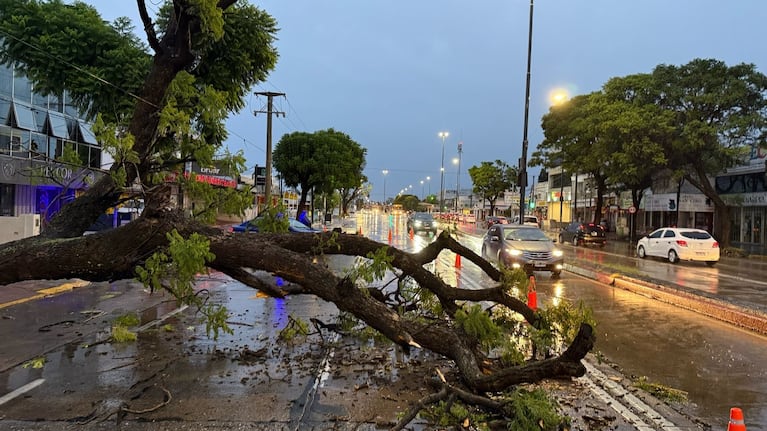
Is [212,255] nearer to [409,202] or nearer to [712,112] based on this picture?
[712,112]

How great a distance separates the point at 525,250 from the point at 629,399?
1018 cm

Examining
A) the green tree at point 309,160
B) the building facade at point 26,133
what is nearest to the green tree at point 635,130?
the green tree at point 309,160

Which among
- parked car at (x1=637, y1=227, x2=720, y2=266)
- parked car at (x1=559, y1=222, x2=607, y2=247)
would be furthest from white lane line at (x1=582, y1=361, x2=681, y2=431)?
parked car at (x1=559, y1=222, x2=607, y2=247)

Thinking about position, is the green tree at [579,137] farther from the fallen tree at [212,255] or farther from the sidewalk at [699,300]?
the fallen tree at [212,255]

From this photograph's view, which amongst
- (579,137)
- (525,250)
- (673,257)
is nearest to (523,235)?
(525,250)

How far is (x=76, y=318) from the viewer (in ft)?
30.5

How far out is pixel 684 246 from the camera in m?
22.0

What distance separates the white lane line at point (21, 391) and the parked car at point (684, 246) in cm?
2266

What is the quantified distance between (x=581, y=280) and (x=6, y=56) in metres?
15.0

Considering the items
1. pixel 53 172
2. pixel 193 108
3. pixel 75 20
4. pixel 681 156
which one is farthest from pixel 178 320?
pixel 681 156

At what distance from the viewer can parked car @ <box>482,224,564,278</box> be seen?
15391 millimetres

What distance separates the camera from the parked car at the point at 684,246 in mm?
21406

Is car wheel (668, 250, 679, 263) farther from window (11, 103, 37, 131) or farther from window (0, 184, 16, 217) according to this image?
Result: window (0, 184, 16, 217)

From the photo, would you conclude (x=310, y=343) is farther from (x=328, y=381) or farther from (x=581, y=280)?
(x=581, y=280)
